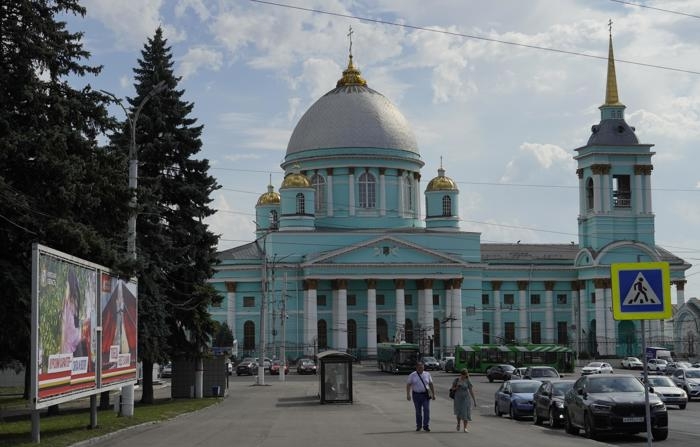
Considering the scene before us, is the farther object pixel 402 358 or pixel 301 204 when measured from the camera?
pixel 301 204

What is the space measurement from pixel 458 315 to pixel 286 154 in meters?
23.5

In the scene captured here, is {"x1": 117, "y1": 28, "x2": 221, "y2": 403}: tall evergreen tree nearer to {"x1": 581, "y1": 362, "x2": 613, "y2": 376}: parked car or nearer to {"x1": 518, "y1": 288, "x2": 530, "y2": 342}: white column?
{"x1": 581, "y1": 362, "x2": 613, "y2": 376}: parked car

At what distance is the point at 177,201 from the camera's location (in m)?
44.8

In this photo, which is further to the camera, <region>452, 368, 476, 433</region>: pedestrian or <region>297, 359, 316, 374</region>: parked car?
<region>297, 359, 316, 374</region>: parked car

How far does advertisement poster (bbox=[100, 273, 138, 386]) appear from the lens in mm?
26828

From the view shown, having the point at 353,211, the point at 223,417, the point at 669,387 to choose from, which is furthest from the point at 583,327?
the point at 223,417

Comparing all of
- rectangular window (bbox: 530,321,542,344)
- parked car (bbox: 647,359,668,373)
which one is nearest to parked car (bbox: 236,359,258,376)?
parked car (bbox: 647,359,668,373)

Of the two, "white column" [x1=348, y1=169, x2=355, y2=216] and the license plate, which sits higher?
"white column" [x1=348, y1=169, x2=355, y2=216]

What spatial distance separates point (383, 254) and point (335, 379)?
57.2m

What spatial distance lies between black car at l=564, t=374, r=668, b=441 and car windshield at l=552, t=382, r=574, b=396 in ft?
11.8

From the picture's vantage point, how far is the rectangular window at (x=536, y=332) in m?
109

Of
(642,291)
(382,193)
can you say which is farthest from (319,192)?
(642,291)

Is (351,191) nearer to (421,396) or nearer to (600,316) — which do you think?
(600,316)

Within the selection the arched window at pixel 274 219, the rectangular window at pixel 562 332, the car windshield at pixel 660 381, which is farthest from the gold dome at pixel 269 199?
the car windshield at pixel 660 381
